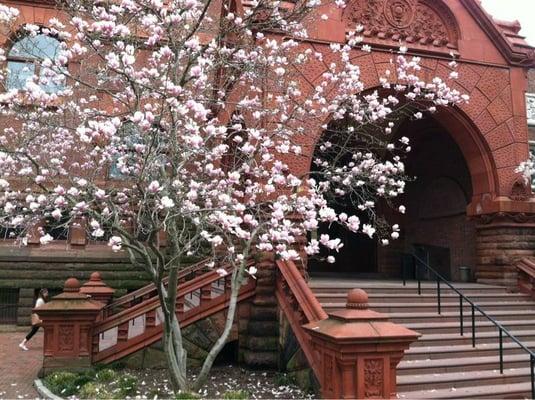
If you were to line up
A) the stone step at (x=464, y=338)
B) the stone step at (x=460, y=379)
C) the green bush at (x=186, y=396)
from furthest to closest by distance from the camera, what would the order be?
the stone step at (x=464, y=338), the stone step at (x=460, y=379), the green bush at (x=186, y=396)

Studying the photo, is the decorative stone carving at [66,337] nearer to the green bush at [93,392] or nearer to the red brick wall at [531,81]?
the green bush at [93,392]

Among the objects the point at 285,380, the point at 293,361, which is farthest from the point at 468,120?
the point at 285,380

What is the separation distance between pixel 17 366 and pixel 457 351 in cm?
771

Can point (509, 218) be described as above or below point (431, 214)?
below

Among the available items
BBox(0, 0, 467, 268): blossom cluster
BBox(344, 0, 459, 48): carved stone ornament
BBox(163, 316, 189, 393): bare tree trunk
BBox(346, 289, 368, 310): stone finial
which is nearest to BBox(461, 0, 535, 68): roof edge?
BBox(344, 0, 459, 48): carved stone ornament

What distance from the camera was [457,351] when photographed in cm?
821

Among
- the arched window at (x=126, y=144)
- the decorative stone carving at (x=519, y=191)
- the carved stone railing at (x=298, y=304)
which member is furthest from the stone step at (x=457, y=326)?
the arched window at (x=126, y=144)

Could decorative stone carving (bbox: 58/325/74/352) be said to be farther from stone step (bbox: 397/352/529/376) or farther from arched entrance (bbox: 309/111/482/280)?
arched entrance (bbox: 309/111/482/280)

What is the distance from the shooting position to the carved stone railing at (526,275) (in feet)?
36.5

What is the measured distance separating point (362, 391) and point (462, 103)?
26.9 feet

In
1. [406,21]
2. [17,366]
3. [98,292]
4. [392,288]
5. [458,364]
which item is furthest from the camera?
[406,21]

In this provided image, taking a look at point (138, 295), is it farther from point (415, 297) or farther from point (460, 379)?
point (460, 379)

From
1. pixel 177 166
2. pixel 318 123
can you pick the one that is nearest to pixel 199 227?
pixel 177 166

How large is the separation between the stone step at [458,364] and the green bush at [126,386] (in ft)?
12.7
